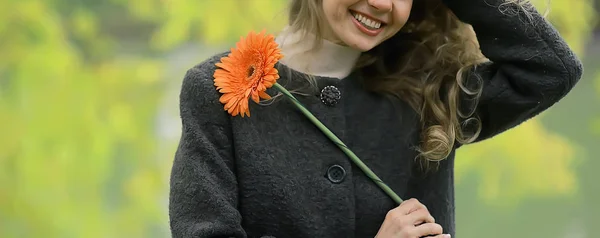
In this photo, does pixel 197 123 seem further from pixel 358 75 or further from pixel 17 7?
pixel 17 7

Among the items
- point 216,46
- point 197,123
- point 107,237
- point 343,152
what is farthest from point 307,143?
point 107,237

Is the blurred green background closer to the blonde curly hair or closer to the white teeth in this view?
the blonde curly hair

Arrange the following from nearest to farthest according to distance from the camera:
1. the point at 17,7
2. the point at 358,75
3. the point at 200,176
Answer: the point at 200,176 < the point at 358,75 < the point at 17,7

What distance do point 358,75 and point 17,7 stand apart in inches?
44.4

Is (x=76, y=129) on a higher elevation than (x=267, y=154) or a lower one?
higher

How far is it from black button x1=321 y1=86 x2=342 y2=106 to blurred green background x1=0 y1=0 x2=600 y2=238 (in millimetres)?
860

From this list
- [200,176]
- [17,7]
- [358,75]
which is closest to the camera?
[200,176]

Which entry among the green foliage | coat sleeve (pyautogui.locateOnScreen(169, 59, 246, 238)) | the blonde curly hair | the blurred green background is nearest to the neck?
the blonde curly hair

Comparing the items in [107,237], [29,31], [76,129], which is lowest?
[107,237]

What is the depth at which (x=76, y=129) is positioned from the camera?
1960 millimetres

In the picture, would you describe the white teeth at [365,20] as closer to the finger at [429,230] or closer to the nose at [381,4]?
the nose at [381,4]

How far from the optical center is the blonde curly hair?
113 cm

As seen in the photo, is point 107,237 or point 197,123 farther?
point 107,237

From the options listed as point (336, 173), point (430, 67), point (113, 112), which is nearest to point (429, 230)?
point (336, 173)
